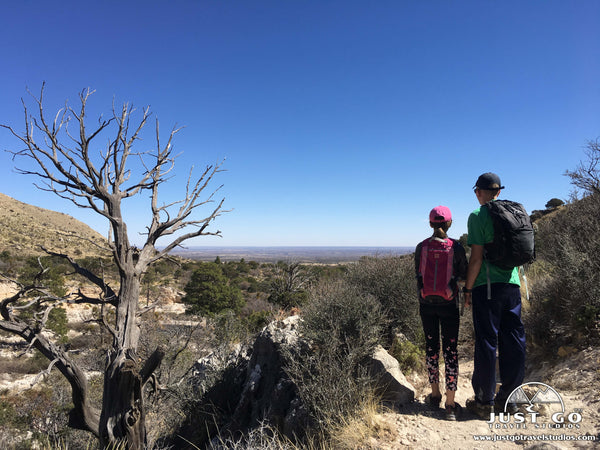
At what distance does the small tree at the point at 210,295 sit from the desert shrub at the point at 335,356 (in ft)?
58.6

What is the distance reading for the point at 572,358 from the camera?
3785 mm

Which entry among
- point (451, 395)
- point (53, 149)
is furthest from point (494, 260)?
point (53, 149)

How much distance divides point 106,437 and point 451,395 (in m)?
5.11

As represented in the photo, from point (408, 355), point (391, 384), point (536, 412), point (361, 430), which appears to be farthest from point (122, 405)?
point (536, 412)

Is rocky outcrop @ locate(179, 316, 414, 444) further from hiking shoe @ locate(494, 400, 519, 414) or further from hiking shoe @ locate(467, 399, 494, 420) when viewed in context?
hiking shoe @ locate(494, 400, 519, 414)

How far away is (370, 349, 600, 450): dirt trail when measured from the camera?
2557mm

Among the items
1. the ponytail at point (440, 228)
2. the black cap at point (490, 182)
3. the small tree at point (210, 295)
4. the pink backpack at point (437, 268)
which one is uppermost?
the black cap at point (490, 182)

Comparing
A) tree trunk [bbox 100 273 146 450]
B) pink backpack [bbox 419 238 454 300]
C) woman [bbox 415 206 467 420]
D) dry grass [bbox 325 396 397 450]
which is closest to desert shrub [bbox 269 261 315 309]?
tree trunk [bbox 100 273 146 450]

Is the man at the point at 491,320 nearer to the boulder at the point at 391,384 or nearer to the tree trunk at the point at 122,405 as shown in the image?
the boulder at the point at 391,384

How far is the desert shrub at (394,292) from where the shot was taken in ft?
16.7

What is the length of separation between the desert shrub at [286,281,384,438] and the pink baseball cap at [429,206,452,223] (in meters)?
1.73

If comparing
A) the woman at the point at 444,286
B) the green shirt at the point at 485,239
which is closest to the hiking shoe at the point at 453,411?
the woman at the point at 444,286

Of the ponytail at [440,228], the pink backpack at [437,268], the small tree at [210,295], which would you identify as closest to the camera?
the pink backpack at [437,268]

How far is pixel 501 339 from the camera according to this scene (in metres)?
2.90
